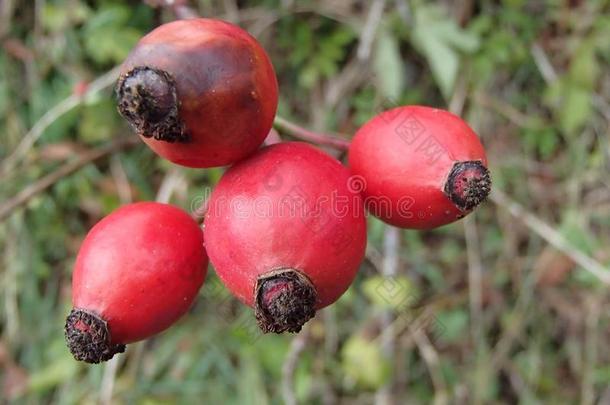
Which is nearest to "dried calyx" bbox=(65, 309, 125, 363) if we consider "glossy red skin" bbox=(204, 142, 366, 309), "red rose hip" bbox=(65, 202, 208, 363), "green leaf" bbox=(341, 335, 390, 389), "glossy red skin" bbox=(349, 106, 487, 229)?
"red rose hip" bbox=(65, 202, 208, 363)

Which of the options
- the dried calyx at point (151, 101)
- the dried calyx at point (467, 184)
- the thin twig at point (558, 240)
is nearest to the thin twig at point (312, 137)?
the dried calyx at point (467, 184)

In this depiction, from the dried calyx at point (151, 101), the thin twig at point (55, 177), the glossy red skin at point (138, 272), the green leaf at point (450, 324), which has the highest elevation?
the dried calyx at point (151, 101)

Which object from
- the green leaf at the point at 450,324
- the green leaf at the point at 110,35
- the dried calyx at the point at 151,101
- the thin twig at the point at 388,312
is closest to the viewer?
the dried calyx at the point at 151,101

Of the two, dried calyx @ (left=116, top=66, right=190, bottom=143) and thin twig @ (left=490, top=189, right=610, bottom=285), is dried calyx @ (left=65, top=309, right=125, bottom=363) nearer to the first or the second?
dried calyx @ (left=116, top=66, right=190, bottom=143)

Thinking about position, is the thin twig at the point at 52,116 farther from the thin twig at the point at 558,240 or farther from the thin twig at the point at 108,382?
the thin twig at the point at 558,240

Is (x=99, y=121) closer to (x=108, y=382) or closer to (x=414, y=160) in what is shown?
(x=108, y=382)

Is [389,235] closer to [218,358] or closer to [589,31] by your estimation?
[218,358]

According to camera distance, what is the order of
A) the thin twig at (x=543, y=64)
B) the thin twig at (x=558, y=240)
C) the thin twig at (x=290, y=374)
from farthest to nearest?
the thin twig at (x=543, y=64) → the thin twig at (x=558, y=240) → the thin twig at (x=290, y=374)

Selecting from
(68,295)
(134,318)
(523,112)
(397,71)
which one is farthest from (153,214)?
(523,112)

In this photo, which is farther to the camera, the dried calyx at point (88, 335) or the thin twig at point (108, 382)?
the thin twig at point (108, 382)
